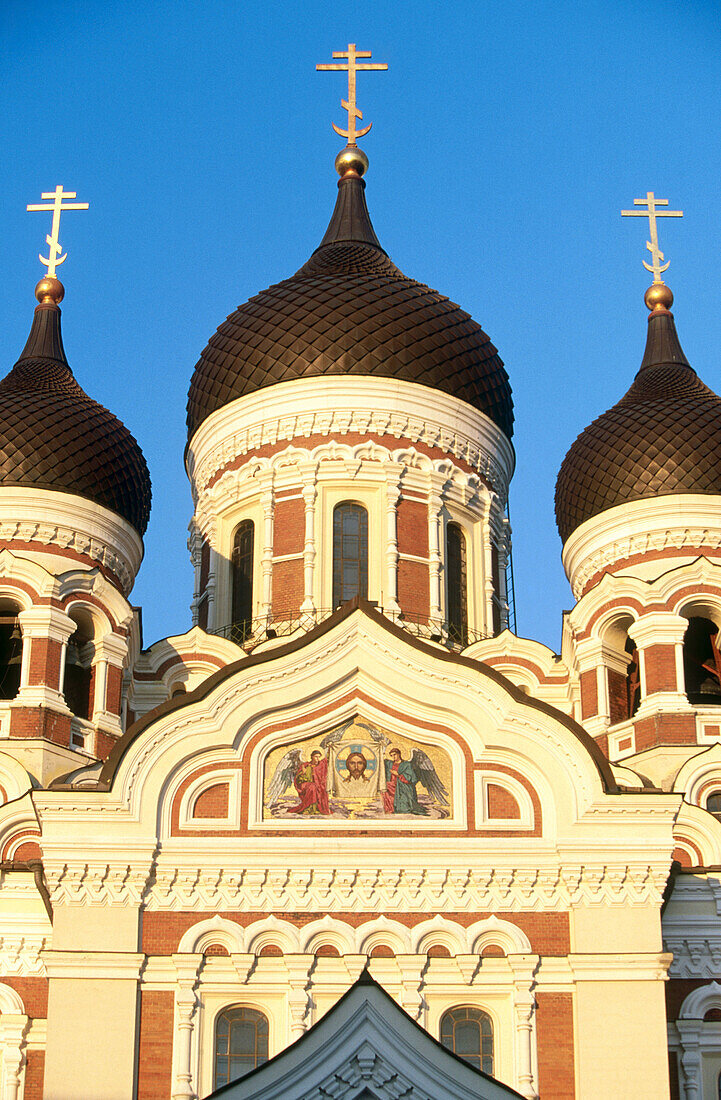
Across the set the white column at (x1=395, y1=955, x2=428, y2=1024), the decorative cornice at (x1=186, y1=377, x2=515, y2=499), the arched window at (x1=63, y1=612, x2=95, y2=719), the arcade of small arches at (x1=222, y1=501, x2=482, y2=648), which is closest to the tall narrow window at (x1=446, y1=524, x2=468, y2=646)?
the arcade of small arches at (x1=222, y1=501, x2=482, y2=648)

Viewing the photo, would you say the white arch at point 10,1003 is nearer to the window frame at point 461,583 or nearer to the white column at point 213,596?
the white column at point 213,596

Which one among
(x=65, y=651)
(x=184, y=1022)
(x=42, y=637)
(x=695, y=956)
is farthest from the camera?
(x=65, y=651)

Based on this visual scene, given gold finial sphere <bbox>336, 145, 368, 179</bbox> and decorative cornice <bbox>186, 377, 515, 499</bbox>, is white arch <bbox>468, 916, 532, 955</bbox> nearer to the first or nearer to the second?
decorative cornice <bbox>186, 377, 515, 499</bbox>

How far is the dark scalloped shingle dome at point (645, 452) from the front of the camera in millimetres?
20906

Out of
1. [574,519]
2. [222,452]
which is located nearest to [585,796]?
[574,519]

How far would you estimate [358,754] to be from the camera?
16016 mm

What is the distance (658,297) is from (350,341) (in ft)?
15.0

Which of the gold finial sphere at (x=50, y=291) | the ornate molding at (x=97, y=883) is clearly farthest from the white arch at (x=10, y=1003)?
the gold finial sphere at (x=50, y=291)

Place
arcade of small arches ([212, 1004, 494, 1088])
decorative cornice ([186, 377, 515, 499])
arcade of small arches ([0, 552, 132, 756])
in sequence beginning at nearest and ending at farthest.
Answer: arcade of small arches ([212, 1004, 494, 1088]) < arcade of small arches ([0, 552, 132, 756]) < decorative cornice ([186, 377, 515, 499])

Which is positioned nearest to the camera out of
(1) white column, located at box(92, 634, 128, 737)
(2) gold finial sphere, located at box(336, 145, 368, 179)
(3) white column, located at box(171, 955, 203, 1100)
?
(3) white column, located at box(171, 955, 203, 1100)

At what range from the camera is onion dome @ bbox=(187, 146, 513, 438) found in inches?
861

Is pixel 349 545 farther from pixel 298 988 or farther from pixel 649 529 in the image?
pixel 298 988

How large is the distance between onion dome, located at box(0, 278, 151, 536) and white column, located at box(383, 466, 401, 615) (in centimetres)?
288

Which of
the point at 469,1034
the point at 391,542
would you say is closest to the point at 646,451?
the point at 391,542
